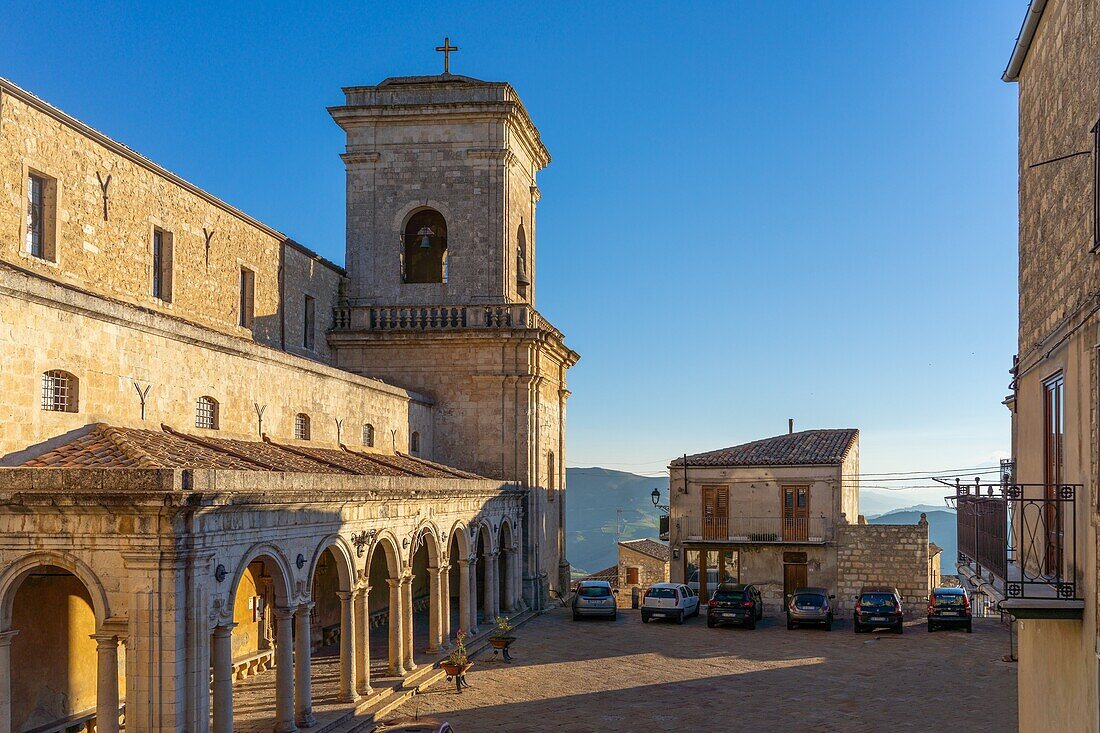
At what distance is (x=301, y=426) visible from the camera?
23.8 m

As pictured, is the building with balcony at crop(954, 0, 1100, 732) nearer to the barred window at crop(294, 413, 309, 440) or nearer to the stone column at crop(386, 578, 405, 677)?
the stone column at crop(386, 578, 405, 677)

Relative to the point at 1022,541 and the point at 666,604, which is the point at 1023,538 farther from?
the point at 666,604

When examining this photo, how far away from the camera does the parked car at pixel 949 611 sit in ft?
96.6

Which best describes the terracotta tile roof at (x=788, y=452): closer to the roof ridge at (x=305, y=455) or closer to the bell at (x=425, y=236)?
the bell at (x=425, y=236)

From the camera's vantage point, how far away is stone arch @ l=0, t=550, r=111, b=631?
41.2 feet

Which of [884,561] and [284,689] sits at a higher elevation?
[284,689]

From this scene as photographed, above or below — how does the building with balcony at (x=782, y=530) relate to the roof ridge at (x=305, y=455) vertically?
below

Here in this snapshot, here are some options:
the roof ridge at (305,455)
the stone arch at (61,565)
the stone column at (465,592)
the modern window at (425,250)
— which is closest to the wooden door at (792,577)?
the stone column at (465,592)

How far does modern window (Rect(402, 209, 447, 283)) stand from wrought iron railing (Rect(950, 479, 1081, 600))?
2243cm

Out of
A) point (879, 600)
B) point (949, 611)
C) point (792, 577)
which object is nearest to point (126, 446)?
point (879, 600)

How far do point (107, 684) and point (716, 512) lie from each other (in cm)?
2544

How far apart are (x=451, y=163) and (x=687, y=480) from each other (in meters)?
13.2

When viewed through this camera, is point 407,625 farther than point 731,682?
No

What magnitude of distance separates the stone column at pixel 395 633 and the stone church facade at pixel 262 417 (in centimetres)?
9
